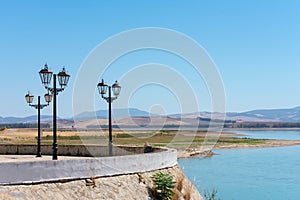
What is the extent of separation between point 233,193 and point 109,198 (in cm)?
2304

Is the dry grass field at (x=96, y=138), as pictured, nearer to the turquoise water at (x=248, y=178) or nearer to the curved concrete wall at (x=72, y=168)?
the turquoise water at (x=248, y=178)

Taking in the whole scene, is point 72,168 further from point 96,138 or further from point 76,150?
point 96,138

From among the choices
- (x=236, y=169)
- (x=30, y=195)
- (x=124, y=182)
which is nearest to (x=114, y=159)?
(x=124, y=182)

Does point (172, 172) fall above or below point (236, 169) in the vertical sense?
above

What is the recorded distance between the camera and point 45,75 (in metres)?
14.9

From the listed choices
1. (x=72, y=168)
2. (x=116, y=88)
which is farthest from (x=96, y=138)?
(x=72, y=168)

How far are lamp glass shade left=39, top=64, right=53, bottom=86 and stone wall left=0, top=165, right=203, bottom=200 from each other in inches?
169

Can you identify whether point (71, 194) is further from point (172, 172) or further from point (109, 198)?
point (172, 172)

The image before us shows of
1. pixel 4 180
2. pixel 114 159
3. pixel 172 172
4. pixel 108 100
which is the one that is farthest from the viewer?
pixel 108 100

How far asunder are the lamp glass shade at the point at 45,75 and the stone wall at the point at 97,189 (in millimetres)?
4292

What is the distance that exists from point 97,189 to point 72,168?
87 centimetres

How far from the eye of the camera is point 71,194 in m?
11.3

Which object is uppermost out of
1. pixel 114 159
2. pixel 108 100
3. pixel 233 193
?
pixel 108 100

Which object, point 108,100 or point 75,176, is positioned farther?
point 108,100
